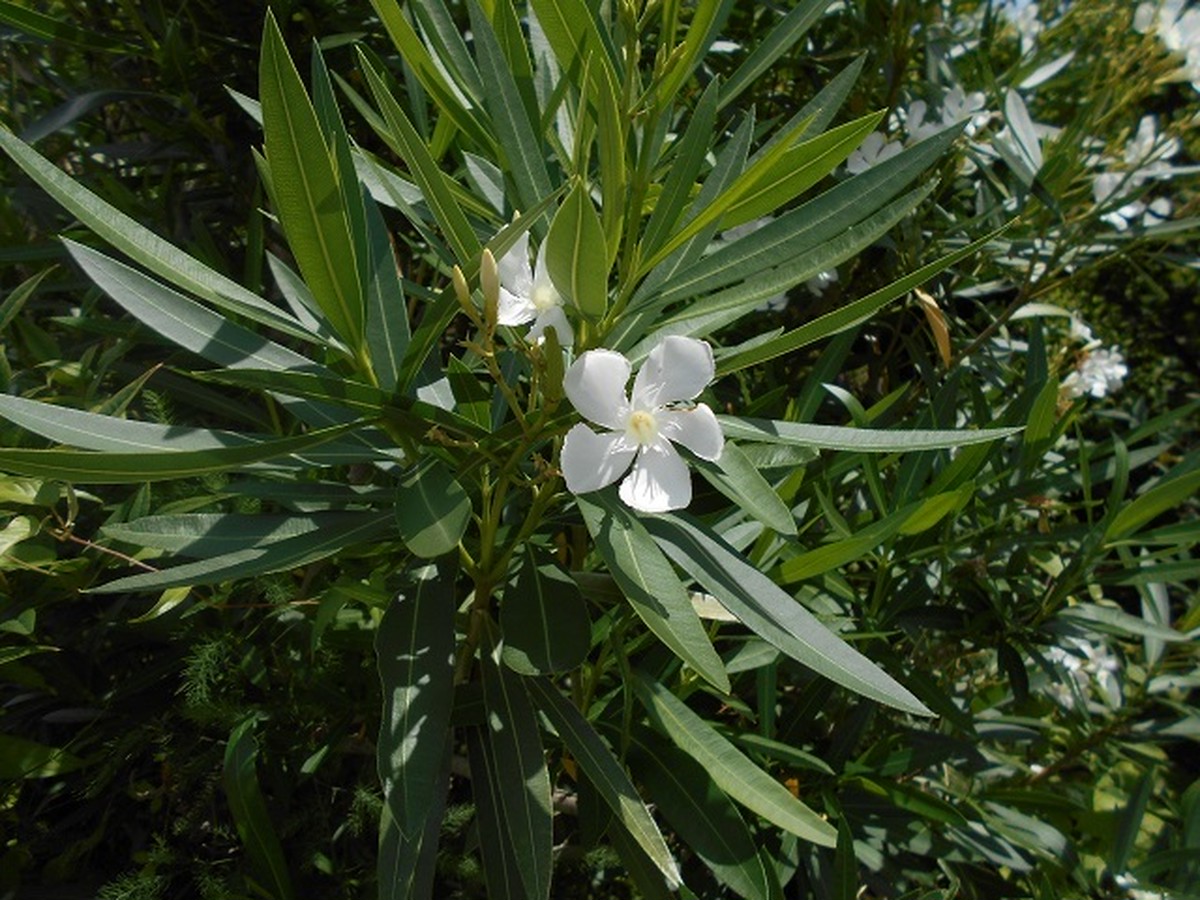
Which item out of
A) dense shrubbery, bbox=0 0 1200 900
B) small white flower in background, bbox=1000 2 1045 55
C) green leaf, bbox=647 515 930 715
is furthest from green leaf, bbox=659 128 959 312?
small white flower in background, bbox=1000 2 1045 55

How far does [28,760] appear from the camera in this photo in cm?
125

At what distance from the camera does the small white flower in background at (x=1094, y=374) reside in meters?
1.99

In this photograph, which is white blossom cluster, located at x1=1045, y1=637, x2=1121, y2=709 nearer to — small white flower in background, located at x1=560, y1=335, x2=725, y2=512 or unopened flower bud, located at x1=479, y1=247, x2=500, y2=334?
small white flower in background, located at x1=560, y1=335, x2=725, y2=512

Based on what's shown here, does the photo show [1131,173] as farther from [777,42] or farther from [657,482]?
[657,482]

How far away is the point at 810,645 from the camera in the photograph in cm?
91

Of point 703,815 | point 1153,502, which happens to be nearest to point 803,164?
point 703,815

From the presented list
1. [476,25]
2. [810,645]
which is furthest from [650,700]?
[476,25]

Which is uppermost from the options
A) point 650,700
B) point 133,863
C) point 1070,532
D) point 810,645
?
point 810,645

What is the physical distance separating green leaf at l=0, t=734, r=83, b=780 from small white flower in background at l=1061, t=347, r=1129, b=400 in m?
1.73

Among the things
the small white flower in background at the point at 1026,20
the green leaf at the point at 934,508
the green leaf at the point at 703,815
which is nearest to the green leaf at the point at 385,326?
the green leaf at the point at 703,815

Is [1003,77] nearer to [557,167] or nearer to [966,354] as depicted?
[966,354]

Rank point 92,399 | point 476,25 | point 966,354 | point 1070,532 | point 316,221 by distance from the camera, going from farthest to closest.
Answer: point 966,354 → point 1070,532 → point 92,399 → point 476,25 → point 316,221

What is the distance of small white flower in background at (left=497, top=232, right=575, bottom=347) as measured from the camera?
2.94 feet

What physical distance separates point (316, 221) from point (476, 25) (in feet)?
0.93
